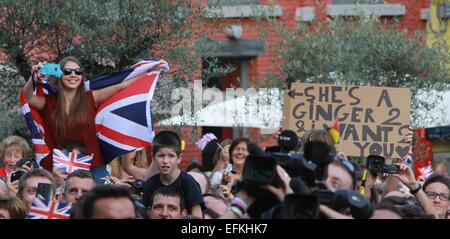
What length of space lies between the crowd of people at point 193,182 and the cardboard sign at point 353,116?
425 millimetres

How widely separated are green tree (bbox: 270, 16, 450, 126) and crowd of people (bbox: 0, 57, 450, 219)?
4911mm

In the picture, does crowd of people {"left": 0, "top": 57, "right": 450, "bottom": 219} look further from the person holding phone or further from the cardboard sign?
the cardboard sign

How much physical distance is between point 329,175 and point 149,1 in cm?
698

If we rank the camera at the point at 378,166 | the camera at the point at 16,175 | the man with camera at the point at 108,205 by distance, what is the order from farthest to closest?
1. the camera at the point at 16,175
2. the camera at the point at 378,166
3. the man with camera at the point at 108,205

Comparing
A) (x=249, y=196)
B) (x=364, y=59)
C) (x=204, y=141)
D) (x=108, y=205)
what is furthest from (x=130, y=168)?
(x=364, y=59)

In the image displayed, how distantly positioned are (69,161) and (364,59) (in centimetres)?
818

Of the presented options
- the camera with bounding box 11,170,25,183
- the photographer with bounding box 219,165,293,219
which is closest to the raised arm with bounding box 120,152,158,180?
the camera with bounding box 11,170,25,183

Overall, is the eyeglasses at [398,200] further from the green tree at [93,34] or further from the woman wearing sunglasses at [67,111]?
the green tree at [93,34]

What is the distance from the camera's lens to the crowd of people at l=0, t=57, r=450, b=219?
473 centimetres

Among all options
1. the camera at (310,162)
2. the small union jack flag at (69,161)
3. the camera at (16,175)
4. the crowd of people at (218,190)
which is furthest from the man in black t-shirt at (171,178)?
the camera at (310,162)

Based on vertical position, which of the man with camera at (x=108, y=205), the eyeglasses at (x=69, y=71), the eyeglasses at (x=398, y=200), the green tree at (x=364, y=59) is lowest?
the eyeglasses at (x=398, y=200)

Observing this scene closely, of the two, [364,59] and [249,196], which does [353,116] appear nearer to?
[249,196]

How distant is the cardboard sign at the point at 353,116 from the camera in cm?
1000
